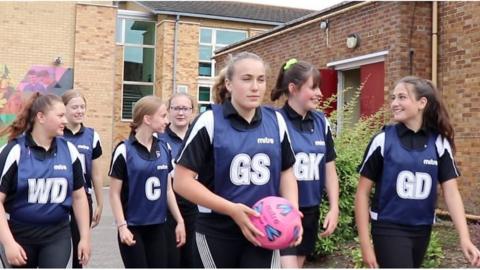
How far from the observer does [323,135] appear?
4969 millimetres

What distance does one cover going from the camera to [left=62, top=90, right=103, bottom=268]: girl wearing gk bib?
5980 millimetres

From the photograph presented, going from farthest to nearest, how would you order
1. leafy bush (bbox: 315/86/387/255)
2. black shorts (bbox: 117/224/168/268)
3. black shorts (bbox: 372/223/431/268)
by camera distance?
leafy bush (bbox: 315/86/387/255), black shorts (bbox: 117/224/168/268), black shorts (bbox: 372/223/431/268)

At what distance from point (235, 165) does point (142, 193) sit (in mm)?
1990

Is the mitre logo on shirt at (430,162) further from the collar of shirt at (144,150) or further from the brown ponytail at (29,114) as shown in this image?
the brown ponytail at (29,114)

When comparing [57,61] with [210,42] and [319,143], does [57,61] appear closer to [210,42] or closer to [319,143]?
[210,42]

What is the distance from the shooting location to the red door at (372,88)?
1167 centimetres

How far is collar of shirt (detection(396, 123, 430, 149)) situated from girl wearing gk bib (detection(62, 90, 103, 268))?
122 inches

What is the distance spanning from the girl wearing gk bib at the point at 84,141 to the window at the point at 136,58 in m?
21.7

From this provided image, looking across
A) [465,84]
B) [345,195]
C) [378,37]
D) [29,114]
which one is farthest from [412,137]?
[378,37]

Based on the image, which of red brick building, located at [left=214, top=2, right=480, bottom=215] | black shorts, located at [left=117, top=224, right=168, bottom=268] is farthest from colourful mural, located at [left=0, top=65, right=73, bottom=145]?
black shorts, located at [left=117, top=224, right=168, bottom=268]

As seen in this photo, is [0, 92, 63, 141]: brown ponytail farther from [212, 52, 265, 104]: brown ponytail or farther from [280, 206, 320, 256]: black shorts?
[280, 206, 320, 256]: black shorts

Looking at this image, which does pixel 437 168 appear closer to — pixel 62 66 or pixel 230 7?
Result: pixel 62 66

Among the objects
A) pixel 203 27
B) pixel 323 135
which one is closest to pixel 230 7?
pixel 203 27

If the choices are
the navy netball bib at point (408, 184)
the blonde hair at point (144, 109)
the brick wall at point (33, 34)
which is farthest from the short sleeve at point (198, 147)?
the brick wall at point (33, 34)
